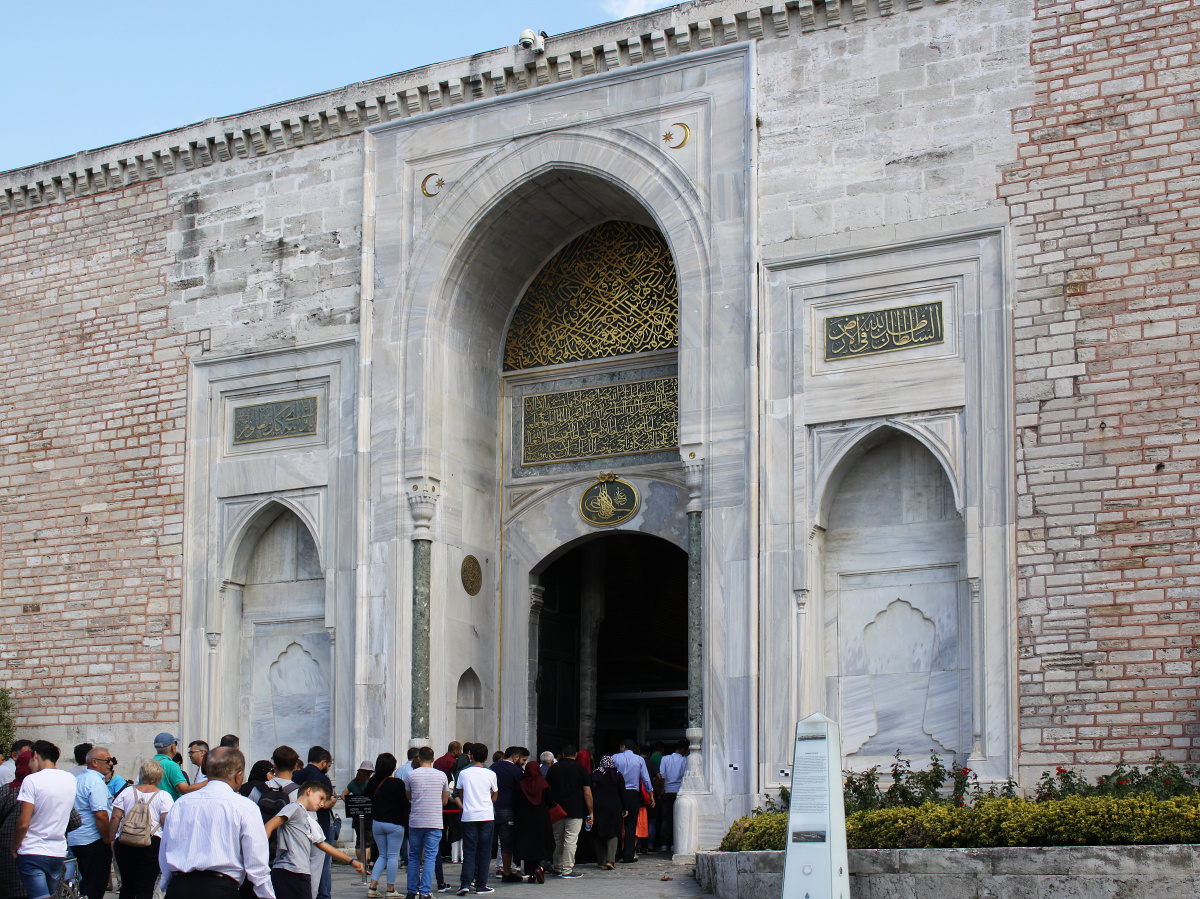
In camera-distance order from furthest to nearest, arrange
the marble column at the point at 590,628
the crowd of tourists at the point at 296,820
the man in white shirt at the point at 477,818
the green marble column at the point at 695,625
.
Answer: the marble column at the point at 590,628 < the green marble column at the point at 695,625 < the man in white shirt at the point at 477,818 < the crowd of tourists at the point at 296,820

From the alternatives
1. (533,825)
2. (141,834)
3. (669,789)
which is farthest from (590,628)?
(141,834)

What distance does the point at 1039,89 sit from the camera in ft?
38.2

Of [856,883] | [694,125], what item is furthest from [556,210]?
[856,883]

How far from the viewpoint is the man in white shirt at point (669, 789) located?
12.5 m

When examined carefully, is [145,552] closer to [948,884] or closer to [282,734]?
[282,734]

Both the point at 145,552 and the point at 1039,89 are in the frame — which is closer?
the point at 1039,89

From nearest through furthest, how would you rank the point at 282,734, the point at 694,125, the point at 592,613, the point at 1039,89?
the point at 1039,89 → the point at 694,125 → the point at 282,734 → the point at 592,613

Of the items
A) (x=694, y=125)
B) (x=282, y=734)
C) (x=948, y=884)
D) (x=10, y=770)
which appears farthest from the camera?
(x=282, y=734)

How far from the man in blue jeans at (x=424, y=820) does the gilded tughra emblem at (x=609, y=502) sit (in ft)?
14.2

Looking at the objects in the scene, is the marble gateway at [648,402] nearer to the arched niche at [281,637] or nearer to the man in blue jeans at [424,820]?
the arched niche at [281,637]

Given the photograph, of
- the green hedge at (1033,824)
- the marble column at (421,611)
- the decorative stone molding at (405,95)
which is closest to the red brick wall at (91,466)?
the decorative stone molding at (405,95)

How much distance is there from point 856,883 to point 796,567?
131 inches

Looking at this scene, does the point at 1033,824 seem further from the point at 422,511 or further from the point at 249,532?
the point at 249,532

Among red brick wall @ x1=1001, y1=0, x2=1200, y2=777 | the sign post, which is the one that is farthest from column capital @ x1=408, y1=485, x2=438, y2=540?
red brick wall @ x1=1001, y1=0, x2=1200, y2=777
